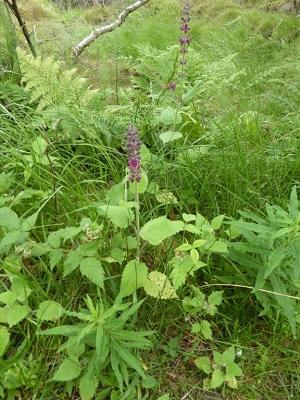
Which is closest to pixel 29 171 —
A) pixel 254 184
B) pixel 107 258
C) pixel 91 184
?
pixel 91 184

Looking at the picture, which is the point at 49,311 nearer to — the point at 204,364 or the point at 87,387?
the point at 87,387

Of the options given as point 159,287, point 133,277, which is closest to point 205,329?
point 159,287

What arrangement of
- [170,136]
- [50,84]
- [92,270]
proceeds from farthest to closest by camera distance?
1. [50,84]
2. [170,136]
3. [92,270]

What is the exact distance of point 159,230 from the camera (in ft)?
4.80

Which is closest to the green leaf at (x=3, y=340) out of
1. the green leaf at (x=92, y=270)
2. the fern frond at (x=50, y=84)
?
the green leaf at (x=92, y=270)

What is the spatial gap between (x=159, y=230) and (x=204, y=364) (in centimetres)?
53

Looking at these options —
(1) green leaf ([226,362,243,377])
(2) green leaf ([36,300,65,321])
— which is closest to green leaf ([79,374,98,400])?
(2) green leaf ([36,300,65,321])

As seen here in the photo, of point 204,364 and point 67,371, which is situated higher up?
point 67,371

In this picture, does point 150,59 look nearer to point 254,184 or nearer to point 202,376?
point 254,184

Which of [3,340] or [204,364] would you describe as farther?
[204,364]

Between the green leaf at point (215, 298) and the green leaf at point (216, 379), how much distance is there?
0.78ft

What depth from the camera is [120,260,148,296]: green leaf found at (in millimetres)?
1454

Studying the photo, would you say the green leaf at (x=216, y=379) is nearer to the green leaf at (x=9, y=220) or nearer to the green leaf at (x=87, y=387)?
the green leaf at (x=87, y=387)

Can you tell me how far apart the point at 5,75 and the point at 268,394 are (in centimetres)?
273
